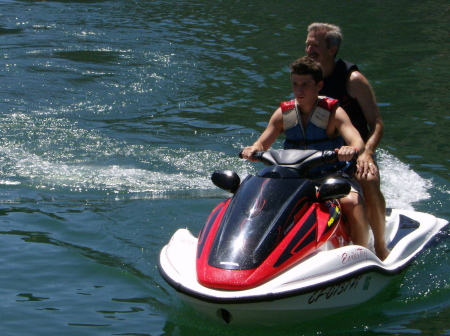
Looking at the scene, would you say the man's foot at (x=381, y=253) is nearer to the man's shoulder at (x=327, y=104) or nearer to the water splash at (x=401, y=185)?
the man's shoulder at (x=327, y=104)

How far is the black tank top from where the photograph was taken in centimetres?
563

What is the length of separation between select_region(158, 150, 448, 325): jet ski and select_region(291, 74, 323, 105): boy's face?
0.48 meters

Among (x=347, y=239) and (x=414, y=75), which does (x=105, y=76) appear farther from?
(x=347, y=239)

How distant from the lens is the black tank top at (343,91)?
222 inches


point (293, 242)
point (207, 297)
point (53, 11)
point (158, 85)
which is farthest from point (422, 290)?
point (53, 11)

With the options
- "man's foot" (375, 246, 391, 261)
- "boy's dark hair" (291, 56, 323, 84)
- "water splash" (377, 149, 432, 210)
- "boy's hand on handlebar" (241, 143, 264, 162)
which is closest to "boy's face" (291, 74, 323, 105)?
"boy's dark hair" (291, 56, 323, 84)

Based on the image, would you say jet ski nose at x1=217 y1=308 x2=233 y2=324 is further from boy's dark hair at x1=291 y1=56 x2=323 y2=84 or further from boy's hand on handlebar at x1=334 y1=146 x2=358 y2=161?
boy's dark hair at x1=291 y1=56 x2=323 y2=84

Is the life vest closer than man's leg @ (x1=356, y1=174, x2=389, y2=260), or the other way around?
the life vest

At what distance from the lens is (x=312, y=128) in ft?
16.5

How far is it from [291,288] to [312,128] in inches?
Answer: 57.3

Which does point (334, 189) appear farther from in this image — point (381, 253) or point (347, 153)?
point (381, 253)

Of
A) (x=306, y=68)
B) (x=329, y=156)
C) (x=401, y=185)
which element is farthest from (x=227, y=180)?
(x=401, y=185)

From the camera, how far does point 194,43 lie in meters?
16.5

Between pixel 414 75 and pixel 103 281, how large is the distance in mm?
9640
